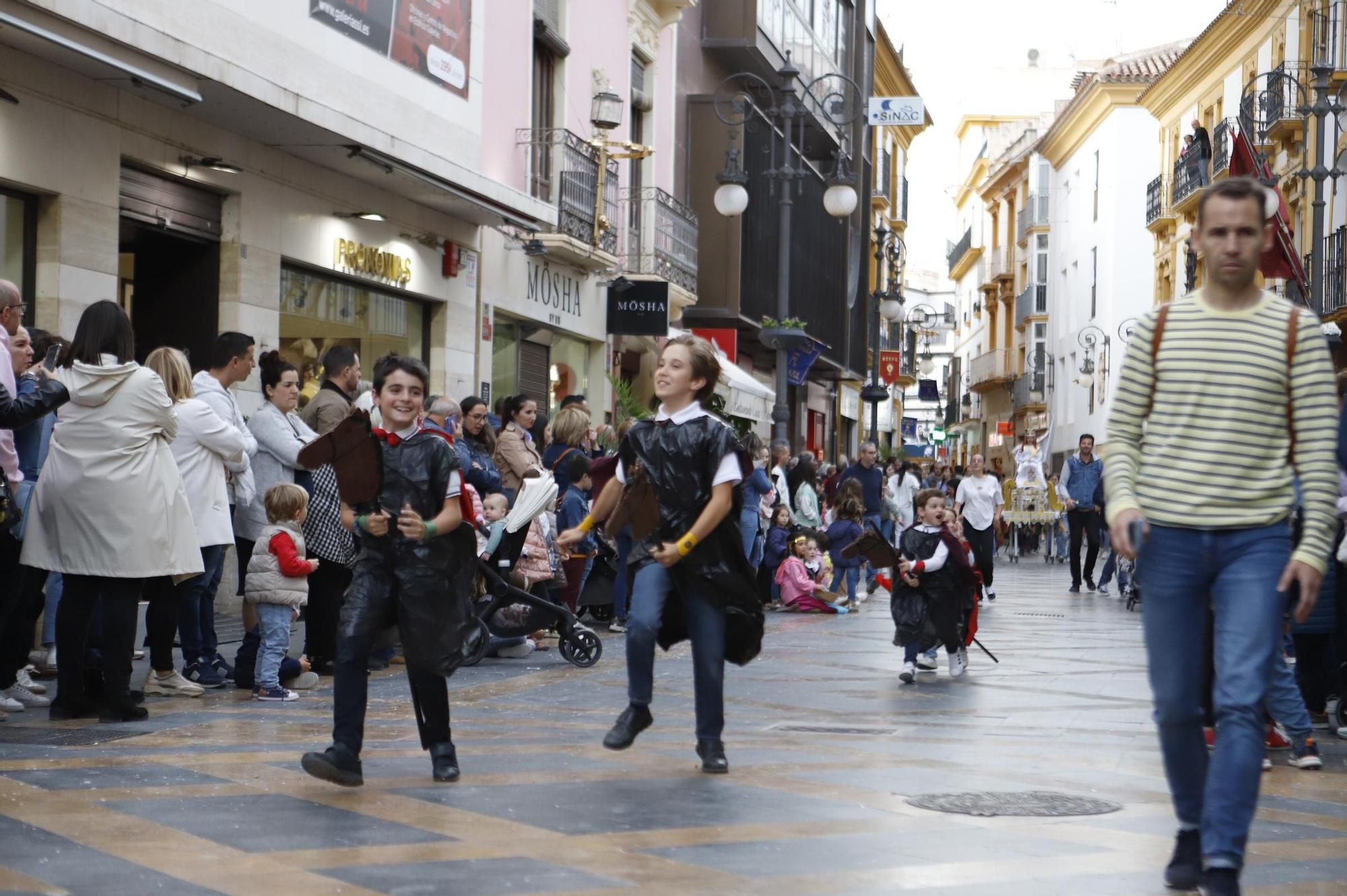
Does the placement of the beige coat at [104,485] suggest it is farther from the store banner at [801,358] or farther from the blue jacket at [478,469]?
the store banner at [801,358]

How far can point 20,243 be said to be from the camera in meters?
13.0

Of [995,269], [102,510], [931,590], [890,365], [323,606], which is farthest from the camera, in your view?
[995,269]

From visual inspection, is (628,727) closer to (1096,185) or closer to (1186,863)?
(1186,863)

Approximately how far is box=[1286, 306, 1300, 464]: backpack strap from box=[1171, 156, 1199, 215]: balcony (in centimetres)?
4632

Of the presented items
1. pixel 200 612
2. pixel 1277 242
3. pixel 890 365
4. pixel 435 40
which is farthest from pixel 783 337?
pixel 890 365

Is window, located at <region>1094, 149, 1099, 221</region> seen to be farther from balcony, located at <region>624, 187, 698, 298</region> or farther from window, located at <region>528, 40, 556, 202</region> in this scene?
window, located at <region>528, 40, 556, 202</region>

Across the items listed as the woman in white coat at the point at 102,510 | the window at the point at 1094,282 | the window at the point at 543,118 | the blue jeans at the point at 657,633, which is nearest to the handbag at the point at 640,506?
the blue jeans at the point at 657,633

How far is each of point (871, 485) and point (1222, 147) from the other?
87.8 ft

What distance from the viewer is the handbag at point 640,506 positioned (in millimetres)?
7625

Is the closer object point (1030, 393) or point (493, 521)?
point (493, 521)

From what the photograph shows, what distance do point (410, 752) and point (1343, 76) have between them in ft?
110

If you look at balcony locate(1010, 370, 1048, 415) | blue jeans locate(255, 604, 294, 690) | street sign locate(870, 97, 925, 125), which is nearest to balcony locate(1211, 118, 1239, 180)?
street sign locate(870, 97, 925, 125)

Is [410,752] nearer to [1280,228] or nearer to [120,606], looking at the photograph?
[120,606]

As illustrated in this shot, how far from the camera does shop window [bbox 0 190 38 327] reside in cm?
1285
